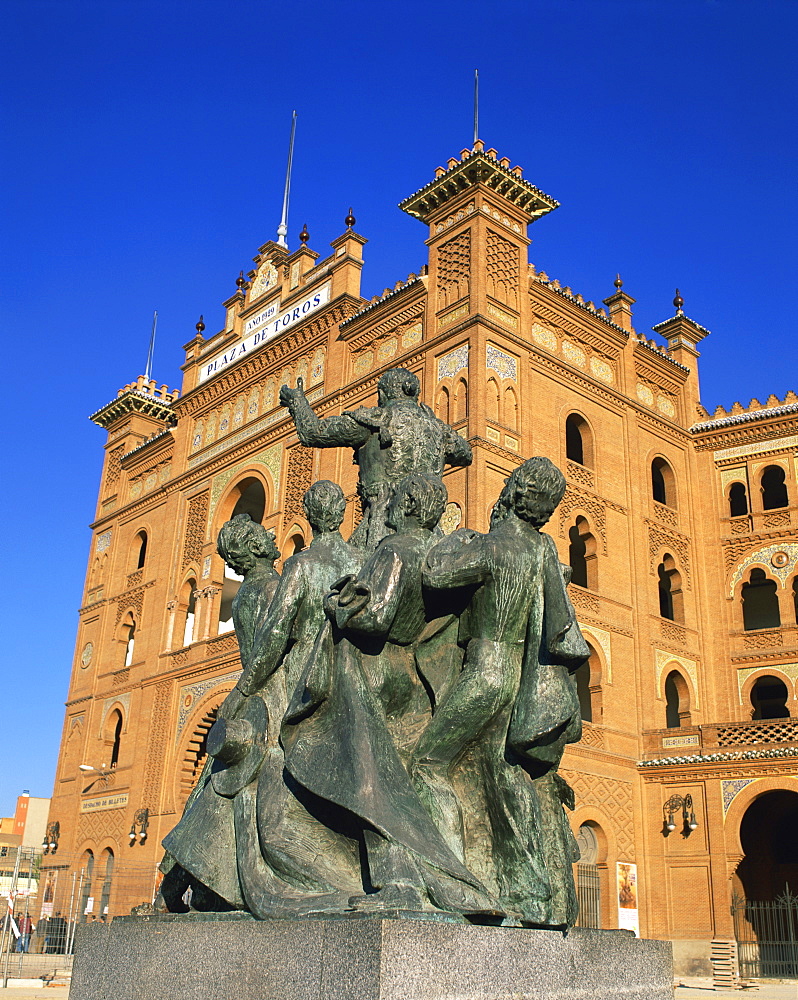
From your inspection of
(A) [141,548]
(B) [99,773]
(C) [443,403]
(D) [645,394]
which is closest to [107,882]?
(B) [99,773]

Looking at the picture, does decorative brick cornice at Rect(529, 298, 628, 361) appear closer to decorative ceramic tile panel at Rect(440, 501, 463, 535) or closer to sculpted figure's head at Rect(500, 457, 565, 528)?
decorative ceramic tile panel at Rect(440, 501, 463, 535)

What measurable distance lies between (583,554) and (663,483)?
11.1ft

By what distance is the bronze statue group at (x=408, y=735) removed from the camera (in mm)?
3734

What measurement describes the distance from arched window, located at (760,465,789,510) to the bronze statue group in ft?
66.6

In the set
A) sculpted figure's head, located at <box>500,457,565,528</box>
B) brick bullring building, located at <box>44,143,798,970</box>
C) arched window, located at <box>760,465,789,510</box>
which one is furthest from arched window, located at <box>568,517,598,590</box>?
sculpted figure's head, located at <box>500,457,565,528</box>

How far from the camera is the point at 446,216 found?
808 inches

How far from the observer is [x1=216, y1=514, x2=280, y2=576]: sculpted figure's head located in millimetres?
4926

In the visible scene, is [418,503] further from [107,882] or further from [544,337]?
[107,882]

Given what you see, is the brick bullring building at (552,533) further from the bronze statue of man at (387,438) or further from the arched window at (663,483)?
the bronze statue of man at (387,438)

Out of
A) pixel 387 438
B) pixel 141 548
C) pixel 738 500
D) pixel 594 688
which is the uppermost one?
pixel 141 548

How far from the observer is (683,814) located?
18.7 metres

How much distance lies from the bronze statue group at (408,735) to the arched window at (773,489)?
2030 cm

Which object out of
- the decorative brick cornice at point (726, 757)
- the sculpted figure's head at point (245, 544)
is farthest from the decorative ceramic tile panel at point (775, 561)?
the sculpted figure's head at point (245, 544)

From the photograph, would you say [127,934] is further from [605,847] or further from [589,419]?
[589,419]
